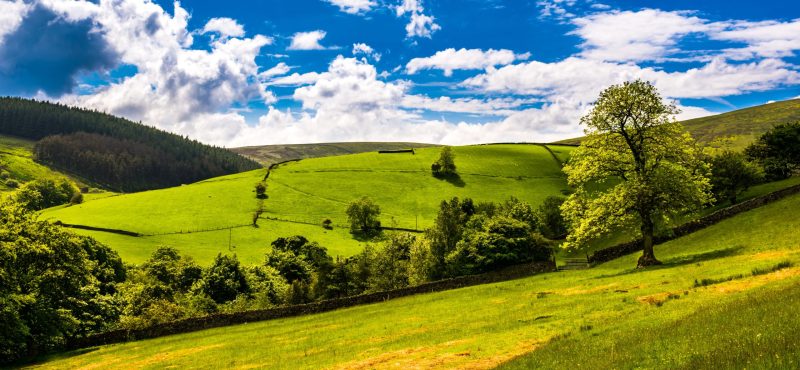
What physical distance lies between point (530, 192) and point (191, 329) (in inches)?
5045

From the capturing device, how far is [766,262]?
28719 millimetres

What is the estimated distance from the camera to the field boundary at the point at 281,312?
4875 cm

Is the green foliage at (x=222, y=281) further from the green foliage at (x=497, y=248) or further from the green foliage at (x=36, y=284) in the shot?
the green foliage at (x=497, y=248)

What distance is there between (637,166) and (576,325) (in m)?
27.3

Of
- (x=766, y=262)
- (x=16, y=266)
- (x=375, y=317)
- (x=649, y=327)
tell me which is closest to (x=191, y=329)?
(x=16, y=266)

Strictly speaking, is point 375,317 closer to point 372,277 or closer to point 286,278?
point 372,277

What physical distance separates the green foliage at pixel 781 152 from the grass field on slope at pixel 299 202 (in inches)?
2471

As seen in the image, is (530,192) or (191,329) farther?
(530,192)

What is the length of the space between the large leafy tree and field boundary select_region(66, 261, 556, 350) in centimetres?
1240

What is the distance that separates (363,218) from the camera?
139625 millimetres

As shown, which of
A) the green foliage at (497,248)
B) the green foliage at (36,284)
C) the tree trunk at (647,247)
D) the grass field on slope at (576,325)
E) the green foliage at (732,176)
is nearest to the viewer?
the grass field on slope at (576,325)

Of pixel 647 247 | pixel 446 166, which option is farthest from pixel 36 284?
pixel 446 166

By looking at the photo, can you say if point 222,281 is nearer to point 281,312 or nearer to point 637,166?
point 281,312

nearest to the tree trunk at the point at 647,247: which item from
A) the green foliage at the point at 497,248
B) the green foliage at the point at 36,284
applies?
the green foliage at the point at 497,248
